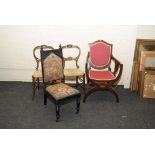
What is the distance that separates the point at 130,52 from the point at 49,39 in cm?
167

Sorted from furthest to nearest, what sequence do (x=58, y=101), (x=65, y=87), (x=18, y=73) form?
(x=18, y=73), (x=65, y=87), (x=58, y=101)

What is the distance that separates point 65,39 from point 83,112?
161 cm

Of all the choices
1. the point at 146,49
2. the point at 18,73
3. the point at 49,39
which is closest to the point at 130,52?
the point at 146,49

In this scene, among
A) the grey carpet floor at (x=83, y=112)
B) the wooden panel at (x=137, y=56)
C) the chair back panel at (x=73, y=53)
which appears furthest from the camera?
the chair back panel at (x=73, y=53)

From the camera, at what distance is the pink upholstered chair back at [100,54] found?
4.28 metres

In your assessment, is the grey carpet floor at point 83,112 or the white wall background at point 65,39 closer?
the grey carpet floor at point 83,112

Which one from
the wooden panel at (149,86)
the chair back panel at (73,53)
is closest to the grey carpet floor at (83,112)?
the wooden panel at (149,86)

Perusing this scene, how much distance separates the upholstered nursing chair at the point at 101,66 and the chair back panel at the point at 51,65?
0.58 metres

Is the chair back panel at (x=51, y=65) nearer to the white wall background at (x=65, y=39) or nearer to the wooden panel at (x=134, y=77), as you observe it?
the white wall background at (x=65, y=39)

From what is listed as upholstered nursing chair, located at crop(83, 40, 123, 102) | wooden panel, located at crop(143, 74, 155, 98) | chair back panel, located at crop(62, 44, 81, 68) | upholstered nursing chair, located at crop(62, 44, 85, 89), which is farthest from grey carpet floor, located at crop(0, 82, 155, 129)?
chair back panel, located at crop(62, 44, 81, 68)

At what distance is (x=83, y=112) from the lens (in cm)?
375

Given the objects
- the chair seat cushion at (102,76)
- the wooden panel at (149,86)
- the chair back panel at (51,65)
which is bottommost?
the wooden panel at (149,86)

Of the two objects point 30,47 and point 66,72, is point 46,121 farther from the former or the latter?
point 30,47

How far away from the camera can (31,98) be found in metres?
4.20
